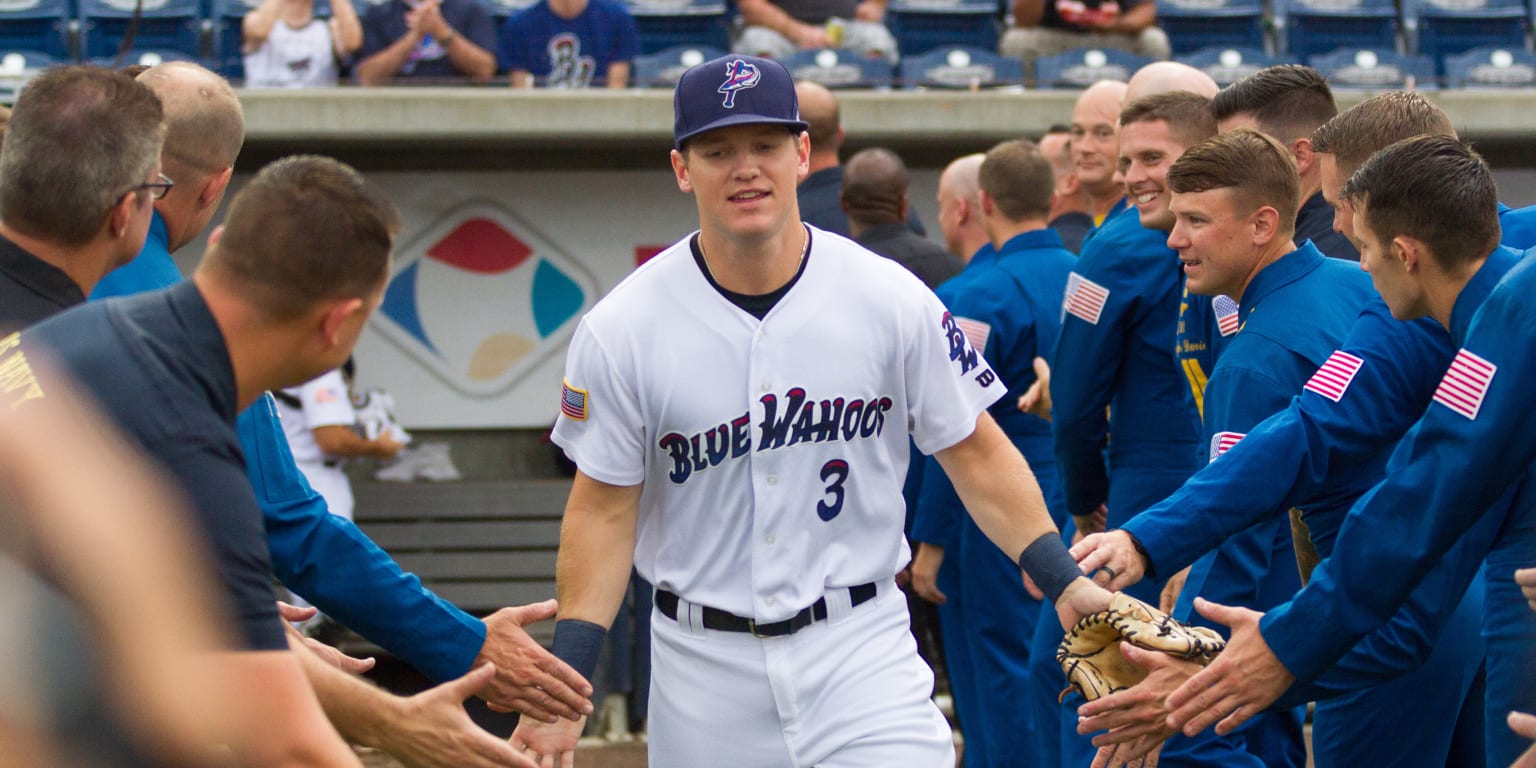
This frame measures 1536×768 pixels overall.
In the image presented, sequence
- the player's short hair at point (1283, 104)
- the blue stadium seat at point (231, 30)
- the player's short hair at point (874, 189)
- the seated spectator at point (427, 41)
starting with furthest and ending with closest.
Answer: the blue stadium seat at point (231, 30) → the seated spectator at point (427, 41) → the player's short hair at point (874, 189) → the player's short hair at point (1283, 104)

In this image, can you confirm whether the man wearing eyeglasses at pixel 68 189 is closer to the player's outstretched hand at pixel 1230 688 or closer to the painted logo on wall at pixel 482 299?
the player's outstretched hand at pixel 1230 688

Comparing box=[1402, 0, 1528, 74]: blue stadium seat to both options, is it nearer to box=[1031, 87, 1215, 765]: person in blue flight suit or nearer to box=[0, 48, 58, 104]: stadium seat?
box=[1031, 87, 1215, 765]: person in blue flight suit

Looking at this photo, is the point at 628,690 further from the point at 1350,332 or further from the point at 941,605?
the point at 1350,332

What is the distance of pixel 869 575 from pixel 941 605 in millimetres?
2598

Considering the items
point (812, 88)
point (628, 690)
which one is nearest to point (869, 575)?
point (812, 88)

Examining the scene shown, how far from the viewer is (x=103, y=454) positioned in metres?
1.93

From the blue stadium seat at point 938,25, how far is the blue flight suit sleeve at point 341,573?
740 centimetres

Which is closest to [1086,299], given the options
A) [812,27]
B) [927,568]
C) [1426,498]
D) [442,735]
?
[927,568]

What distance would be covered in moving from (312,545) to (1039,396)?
9.06 ft

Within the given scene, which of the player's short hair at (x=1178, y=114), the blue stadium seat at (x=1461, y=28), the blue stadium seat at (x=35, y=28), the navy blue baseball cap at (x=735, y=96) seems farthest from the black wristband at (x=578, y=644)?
the blue stadium seat at (x=1461, y=28)

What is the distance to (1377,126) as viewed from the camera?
3.79 m

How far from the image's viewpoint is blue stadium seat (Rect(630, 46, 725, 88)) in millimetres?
9164

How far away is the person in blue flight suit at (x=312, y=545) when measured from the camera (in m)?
3.28

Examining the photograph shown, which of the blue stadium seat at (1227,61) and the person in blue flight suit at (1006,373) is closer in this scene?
the person in blue flight suit at (1006,373)
